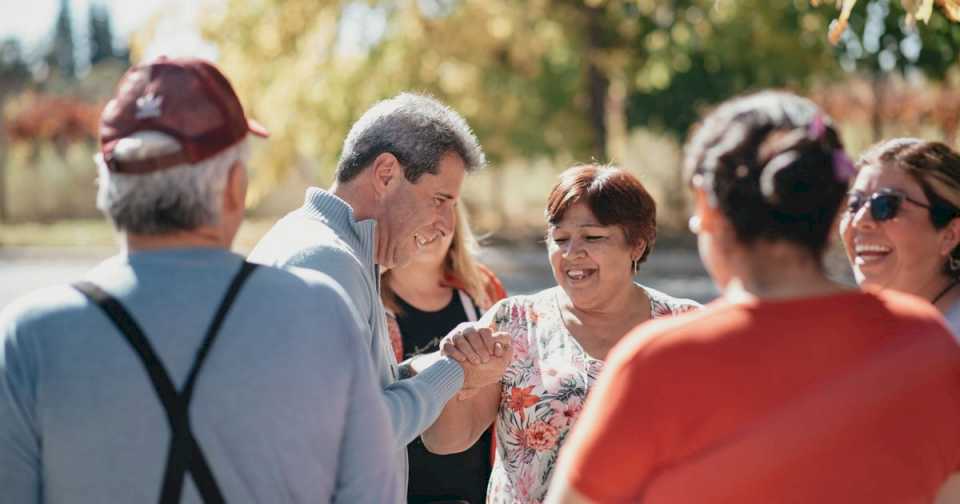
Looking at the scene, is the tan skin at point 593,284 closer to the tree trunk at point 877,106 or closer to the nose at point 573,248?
the nose at point 573,248

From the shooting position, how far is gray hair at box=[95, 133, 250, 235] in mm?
1928

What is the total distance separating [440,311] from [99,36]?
88.0 meters

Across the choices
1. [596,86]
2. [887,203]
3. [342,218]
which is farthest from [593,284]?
[596,86]

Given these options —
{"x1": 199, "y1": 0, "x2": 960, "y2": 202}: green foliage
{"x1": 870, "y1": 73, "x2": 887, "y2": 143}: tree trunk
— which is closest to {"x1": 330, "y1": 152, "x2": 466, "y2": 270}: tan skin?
{"x1": 199, "y1": 0, "x2": 960, "y2": 202}: green foliage

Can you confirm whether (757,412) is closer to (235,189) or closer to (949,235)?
(235,189)

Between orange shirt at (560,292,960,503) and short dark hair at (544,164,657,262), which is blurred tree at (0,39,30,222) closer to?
short dark hair at (544,164,657,262)

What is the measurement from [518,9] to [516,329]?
16134 millimetres

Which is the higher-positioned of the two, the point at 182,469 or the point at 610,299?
the point at 182,469

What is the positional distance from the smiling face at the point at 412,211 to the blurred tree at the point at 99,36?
288 ft

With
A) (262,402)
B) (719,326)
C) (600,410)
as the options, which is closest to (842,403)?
(719,326)

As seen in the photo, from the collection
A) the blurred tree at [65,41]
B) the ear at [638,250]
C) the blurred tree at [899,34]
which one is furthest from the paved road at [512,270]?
the blurred tree at [65,41]

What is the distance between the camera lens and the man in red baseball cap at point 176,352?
73.4 inches

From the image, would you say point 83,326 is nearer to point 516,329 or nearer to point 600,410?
point 600,410

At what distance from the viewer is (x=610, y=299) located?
3.50 metres
